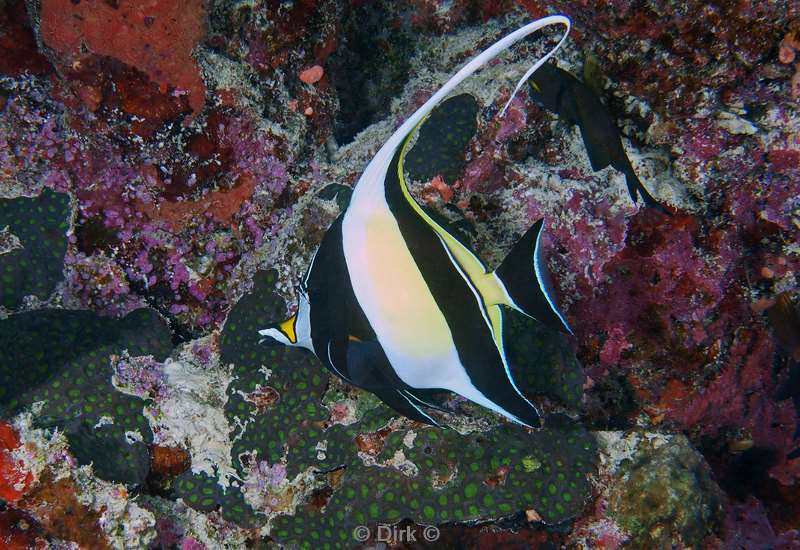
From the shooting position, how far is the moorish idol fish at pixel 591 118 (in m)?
2.75

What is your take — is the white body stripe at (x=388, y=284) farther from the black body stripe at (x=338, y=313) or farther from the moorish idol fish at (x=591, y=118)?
the moorish idol fish at (x=591, y=118)

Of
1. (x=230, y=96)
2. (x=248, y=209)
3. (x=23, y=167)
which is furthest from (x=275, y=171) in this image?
(x=23, y=167)

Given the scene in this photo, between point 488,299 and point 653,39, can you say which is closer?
point 488,299

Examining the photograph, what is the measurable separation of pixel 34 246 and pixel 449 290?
280 centimetres

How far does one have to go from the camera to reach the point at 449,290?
179 cm

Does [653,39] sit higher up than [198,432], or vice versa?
[653,39]

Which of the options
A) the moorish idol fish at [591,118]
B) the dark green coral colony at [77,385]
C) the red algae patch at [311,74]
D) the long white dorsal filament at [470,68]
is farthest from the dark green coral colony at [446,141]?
the dark green coral colony at [77,385]

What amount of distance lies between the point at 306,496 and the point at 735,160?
2943 mm

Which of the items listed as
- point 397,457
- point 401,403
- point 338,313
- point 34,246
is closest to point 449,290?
point 338,313

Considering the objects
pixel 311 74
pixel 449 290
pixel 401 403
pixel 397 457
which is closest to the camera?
pixel 449 290

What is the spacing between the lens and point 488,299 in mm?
1790

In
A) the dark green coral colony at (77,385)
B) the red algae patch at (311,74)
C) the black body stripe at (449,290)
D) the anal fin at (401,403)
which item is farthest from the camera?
the red algae patch at (311,74)

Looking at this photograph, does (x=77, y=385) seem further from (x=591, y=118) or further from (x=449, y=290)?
(x=591, y=118)

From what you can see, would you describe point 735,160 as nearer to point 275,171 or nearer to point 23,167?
point 275,171
